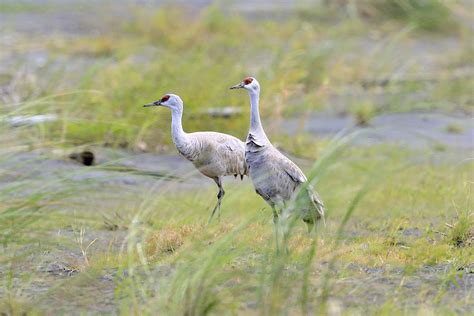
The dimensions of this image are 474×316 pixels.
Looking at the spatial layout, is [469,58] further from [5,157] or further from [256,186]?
[5,157]

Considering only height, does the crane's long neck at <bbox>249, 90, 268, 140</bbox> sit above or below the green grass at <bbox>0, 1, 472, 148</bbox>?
above

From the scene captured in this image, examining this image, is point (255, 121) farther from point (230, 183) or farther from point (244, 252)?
point (230, 183)

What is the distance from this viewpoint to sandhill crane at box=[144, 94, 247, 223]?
6.90m

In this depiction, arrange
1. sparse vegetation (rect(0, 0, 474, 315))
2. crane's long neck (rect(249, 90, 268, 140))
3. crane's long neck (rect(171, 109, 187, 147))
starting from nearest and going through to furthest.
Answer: sparse vegetation (rect(0, 0, 474, 315)) < crane's long neck (rect(249, 90, 268, 140)) < crane's long neck (rect(171, 109, 187, 147))

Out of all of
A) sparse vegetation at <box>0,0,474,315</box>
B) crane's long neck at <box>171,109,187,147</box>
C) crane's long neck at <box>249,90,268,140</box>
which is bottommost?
sparse vegetation at <box>0,0,474,315</box>

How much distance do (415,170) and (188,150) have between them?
10.3ft

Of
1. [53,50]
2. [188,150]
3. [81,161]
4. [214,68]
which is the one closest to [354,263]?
[188,150]

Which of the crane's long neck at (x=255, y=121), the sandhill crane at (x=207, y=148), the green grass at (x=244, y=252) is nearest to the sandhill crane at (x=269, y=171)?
the crane's long neck at (x=255, y=121)

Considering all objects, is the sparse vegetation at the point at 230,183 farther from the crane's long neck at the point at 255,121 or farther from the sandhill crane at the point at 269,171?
the crane's long neck at the point at 255,121

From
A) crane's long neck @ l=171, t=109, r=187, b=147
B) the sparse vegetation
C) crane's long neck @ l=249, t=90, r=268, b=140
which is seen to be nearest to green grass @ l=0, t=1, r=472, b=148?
→ the sparse vegetation

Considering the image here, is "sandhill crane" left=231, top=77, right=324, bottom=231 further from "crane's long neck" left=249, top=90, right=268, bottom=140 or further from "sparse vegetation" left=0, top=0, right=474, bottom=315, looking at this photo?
"sparse vegetation" left=0, top=0, right=474, bottom=315

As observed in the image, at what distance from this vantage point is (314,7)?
1706cm

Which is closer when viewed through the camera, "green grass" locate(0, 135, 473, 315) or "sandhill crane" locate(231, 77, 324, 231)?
"green grass" locate(0, 135, 473, 315)

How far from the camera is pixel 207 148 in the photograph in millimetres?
7152
